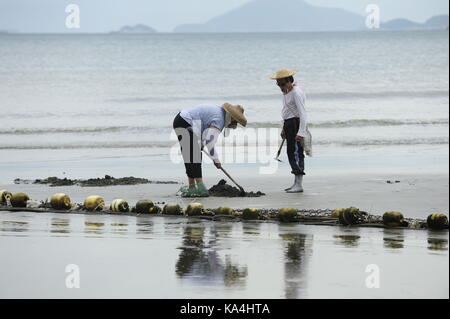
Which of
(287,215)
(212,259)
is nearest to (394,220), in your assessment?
(287,215)

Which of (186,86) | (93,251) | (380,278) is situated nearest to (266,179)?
(93,251)

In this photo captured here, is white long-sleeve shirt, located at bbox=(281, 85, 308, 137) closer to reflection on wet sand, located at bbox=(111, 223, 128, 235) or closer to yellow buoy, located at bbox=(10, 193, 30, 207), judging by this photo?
reflection on wet sand, located at bbox=(111, 223, 128, 235)

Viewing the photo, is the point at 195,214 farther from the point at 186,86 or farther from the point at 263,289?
the point at 186,86

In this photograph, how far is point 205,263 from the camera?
870 cm

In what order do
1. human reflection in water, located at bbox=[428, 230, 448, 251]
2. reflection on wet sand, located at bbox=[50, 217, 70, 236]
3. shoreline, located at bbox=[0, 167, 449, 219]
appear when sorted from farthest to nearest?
shoreline, located at bbox=[0, 167, 449, 219] → reflection on wet sand, located at bbox=[50, 217, 70, 236] → human reflection in water, located at bbox=[428, 230, 448, 251]

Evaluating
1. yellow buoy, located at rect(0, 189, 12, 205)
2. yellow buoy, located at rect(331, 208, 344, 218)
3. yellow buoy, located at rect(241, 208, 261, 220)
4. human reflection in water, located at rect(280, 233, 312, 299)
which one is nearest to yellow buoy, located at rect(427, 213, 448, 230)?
yellow buoy, located at rect(331, 208, 344, 218)

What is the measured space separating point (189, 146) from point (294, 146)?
1.57 meters

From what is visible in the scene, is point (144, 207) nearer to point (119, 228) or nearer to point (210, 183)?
point (119, 228)

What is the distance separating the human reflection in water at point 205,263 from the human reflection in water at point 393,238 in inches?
64.1

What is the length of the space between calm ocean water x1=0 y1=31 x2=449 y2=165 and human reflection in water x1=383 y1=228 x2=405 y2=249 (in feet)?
33.6

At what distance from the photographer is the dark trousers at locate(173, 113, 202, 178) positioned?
13.0 meters

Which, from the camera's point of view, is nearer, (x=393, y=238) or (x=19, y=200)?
(x=393, y=238)

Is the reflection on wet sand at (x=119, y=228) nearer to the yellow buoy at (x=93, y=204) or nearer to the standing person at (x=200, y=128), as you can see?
the yellow buoy at (x=93, y=204)

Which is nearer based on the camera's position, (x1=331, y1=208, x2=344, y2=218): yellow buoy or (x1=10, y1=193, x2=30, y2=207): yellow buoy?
(x1=331, y1=208, x2=344, y2=218): yellow buoy
